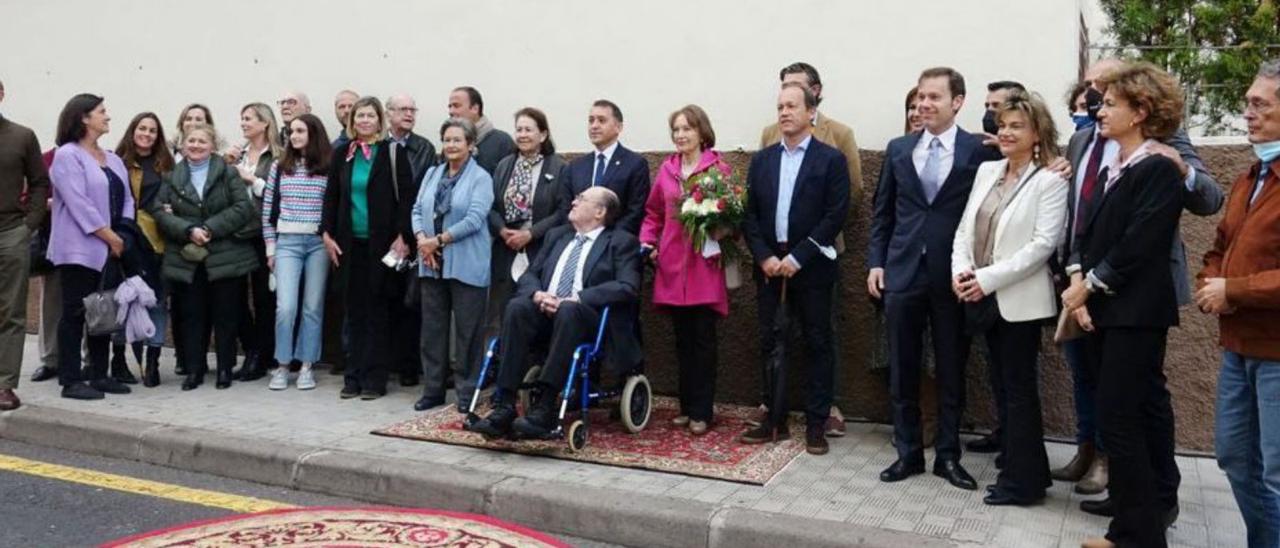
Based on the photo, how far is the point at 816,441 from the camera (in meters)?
6.38

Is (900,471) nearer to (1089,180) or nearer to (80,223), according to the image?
(1089,180)

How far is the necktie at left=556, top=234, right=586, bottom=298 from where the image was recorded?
6.80 m

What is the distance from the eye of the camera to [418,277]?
769 cm

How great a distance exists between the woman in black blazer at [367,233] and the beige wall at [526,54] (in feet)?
3.74

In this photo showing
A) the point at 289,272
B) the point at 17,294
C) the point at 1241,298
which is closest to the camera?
the point at 1241,298

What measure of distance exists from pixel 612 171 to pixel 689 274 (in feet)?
3.06

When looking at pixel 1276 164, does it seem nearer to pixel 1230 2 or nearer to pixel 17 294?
→ pixel 17 294

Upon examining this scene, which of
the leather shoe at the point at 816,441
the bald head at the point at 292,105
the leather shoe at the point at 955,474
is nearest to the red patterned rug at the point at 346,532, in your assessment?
the leather shoe at the point at 816,441

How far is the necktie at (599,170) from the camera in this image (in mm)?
7207

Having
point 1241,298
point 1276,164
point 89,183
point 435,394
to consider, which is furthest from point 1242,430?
point 89,183

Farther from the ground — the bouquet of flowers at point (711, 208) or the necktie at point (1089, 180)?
the necktie at point (1089, 180)

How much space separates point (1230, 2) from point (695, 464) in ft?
62.9

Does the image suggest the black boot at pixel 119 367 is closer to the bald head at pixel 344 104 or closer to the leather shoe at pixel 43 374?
the leather shoe at pixel 43 374

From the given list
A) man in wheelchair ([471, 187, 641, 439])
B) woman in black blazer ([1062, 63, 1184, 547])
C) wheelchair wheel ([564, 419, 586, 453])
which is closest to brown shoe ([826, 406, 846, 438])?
man in wheelchair ([471, 187, 641, 439])
